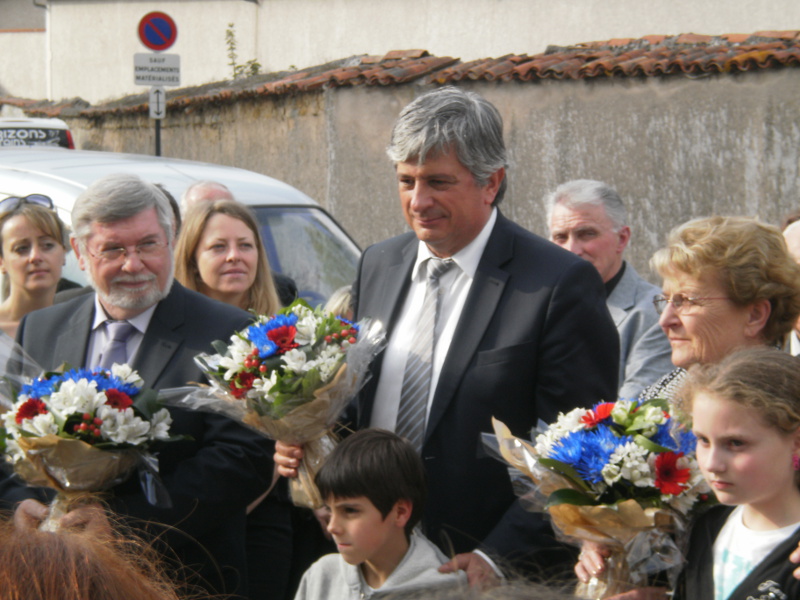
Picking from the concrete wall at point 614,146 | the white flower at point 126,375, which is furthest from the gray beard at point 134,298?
the concrete wall at point 614,146

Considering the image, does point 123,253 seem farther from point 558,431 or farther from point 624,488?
point 624,488

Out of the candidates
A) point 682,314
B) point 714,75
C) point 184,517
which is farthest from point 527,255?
point 714,75

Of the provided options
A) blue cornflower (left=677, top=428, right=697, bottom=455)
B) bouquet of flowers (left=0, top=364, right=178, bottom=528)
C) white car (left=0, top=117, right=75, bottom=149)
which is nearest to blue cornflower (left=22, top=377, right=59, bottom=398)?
bouquet of flowers (left=0, top=364, right=178, bottom=528)

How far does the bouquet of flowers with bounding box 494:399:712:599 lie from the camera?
2.57 metres

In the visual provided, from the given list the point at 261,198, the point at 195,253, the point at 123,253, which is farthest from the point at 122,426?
the point at 261,198

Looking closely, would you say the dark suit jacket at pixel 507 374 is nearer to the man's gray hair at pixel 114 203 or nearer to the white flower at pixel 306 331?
the white flower at pixel 306 331

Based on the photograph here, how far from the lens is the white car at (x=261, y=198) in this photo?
662 cm

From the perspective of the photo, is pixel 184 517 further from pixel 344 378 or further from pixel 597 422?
pixel 597 422

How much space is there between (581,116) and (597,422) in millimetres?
8237

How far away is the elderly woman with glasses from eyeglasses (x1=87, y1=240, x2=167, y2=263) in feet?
5.76

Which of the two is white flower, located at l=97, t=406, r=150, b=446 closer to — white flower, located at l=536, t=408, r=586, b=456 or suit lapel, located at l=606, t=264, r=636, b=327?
white flower, located at l=536, t=408, r=586, b=456

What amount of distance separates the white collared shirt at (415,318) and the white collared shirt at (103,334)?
34.0 inches

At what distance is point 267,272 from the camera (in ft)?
16.6

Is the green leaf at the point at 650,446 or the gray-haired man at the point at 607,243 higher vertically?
the gray-haired man at the point at 607,243
